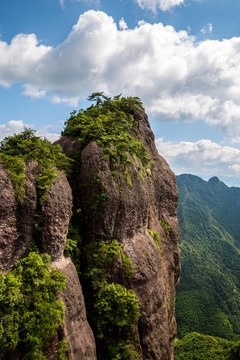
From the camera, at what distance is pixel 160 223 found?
2834 centimetres

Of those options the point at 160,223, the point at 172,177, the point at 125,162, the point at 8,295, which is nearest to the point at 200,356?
the point at 160,223

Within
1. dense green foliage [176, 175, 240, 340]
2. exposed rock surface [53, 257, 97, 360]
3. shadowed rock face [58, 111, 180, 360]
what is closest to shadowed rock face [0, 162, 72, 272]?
exposed rock surface [53, 257, 97, 360]

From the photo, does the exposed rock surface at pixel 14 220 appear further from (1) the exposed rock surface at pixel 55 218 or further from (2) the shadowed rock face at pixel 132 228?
(2) the shadowed rock face at pixel 132 228

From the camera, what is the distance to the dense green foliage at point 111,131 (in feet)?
69.5

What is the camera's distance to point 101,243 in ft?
61.7

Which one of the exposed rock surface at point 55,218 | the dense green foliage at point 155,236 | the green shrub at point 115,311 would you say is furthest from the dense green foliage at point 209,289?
the exposed rock surface at point 55,218

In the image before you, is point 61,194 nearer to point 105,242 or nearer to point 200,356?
point 105,242

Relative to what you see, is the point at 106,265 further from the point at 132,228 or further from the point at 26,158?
the point at 26,158

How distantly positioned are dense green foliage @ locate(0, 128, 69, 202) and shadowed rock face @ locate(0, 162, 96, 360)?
15.5 inches

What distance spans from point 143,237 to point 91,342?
10276 mm

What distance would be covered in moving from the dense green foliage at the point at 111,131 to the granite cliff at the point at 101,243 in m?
0.12

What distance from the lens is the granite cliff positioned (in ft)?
45.7

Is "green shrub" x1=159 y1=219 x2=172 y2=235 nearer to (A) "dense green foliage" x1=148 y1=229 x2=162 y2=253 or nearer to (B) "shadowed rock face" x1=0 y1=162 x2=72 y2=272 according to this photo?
(A) "dense green foliage" x1=148 y1=229 x2=162 y2=253

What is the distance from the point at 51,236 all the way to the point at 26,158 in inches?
236
